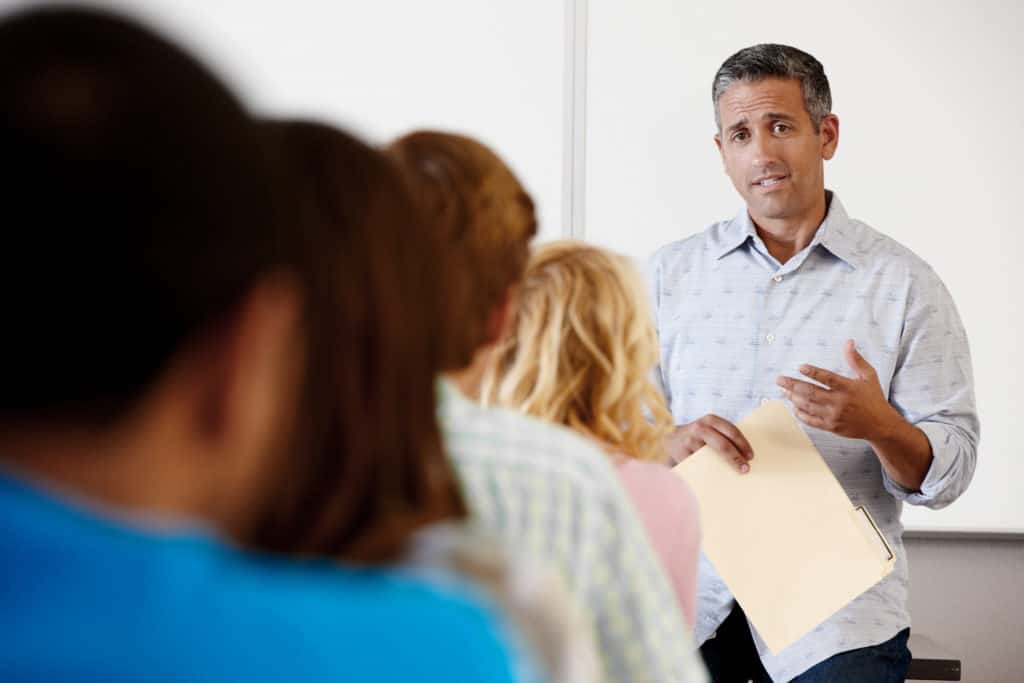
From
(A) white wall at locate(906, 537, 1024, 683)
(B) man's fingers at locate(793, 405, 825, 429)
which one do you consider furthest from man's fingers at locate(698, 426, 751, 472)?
(A) white wall at locate(906, 537, 1024, 683)

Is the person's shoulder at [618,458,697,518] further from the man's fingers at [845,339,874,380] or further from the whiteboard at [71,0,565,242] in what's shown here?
the whiteboard at [71,0,565,242]

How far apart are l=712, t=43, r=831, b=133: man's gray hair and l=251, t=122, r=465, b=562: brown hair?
1873 millimetres

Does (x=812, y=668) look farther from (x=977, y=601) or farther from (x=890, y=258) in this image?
(x=977, y=601)

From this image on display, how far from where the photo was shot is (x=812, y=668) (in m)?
2.05

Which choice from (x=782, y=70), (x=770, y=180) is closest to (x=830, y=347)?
(x=770, y=180)

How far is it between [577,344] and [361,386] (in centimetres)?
92

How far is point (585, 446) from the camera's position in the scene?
0.88 m

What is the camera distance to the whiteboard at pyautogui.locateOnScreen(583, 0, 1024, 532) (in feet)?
10.2

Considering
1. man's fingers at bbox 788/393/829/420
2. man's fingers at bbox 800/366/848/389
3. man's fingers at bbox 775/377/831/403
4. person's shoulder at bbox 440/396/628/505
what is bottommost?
man's fingers at bbox 788/393/829/420

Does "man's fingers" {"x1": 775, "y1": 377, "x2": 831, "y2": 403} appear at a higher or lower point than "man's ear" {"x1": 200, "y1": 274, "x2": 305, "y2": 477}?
lower

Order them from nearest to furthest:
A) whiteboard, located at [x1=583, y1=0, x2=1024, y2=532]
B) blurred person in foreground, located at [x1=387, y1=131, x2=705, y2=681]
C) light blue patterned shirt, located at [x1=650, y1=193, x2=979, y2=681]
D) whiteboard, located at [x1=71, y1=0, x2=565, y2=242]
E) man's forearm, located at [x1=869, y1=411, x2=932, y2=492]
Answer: blurred person in foreground, located at [x1=387, y1=131, x2=705, y2=681], man's forearm, located at [x1=869, y1=411, x2=932, y2=492], light blue patterned shirt, located at [x1=650, y1=193, x2=979, y2=681], whiteboard, located at [x1=583, y1=0, x2=1024, y2=532], whiteboard, located at [x1=71, y1=0, x2=565, y2=242]

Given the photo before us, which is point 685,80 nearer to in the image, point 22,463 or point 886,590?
point 886,590

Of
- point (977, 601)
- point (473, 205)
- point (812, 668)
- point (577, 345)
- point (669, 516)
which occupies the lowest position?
point (977, 601)

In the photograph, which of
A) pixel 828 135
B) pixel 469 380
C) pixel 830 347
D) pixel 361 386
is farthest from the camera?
pixel 828 135
